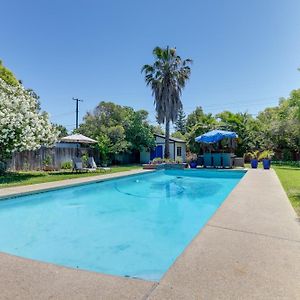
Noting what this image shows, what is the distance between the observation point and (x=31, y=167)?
16594 millimetres

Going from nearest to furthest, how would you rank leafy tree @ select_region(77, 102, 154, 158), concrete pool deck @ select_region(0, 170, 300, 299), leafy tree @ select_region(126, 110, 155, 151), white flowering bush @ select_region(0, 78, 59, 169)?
1. concrete pool deck @ select_region(0, 170, 300, 299)
2. white flowering bush @ select_region(0, 78, 59, 169)
3. leafy tree @ select_region(77, 102, 154, 158)
4. leafy tree @ select_region(126, 110, 155, 151)

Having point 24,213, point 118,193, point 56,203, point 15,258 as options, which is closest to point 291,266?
point 15,258

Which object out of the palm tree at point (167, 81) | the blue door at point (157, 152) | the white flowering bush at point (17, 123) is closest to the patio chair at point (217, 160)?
the palm tree at point (167, 81)

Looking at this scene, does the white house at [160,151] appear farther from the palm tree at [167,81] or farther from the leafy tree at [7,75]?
the leafy tree at [7,75]

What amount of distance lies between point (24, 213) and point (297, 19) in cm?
1341

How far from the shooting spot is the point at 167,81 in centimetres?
2262

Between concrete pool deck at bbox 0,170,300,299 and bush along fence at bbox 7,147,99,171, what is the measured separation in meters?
13.8

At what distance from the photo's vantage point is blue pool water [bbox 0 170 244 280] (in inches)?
179

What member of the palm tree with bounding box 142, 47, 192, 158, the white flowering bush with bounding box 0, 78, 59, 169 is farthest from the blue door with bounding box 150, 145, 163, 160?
the white flowering bush with bounding box 0, 78, 59, 169

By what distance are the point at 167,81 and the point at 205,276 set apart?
2120 cm

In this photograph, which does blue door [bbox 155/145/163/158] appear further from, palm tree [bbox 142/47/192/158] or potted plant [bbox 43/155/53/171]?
potted plant [bbox 43/155/53/171]

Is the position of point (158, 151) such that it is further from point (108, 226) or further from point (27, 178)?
point (108, 226)

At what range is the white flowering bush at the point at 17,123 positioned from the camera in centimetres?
→ 1168

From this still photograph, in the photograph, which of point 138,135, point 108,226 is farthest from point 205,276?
point 138,135
